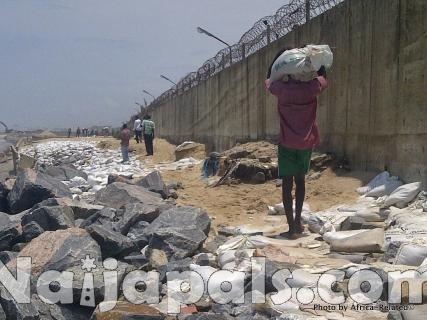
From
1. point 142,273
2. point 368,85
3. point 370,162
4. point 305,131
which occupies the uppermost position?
point 368,85

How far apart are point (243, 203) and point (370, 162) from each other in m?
1.73

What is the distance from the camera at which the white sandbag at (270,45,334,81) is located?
4234mm

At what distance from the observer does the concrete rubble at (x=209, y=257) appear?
9.43ft

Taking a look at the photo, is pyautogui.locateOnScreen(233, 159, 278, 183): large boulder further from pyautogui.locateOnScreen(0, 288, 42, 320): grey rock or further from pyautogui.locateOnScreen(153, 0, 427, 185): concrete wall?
pyautogui.locateOnScreen(0, 288, 42, 320): grey rock

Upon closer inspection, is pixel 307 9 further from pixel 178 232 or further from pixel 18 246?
pixel 18 246

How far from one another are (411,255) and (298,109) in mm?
1723

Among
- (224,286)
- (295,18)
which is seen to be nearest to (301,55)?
(224,286)

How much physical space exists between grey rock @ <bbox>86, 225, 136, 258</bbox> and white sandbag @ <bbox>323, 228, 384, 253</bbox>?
166cm

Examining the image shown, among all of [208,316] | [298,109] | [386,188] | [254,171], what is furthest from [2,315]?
[254,171]

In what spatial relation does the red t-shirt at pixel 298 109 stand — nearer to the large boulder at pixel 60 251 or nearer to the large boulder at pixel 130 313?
the large boulder at pixel 60 251

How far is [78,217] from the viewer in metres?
5.63

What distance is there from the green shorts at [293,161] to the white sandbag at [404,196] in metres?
1.01

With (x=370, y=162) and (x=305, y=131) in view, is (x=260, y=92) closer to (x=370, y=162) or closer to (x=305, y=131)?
(x=370, y=162)

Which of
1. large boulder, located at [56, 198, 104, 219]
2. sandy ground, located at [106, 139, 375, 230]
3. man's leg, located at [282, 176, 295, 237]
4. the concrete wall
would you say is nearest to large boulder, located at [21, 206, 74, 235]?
large boulder, located at [56, 198, 104, 219]
